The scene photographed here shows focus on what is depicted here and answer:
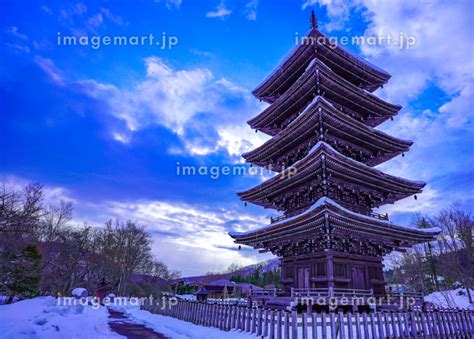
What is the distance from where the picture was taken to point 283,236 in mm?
16891

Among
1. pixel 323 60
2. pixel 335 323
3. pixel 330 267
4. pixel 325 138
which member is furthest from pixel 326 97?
pixel 335 323

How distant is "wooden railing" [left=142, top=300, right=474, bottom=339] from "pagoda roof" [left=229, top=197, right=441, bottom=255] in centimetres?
438

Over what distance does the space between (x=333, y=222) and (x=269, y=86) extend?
45.0ft

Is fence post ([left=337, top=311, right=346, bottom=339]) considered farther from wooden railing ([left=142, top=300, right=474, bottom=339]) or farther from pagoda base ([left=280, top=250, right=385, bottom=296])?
pagoda base ([left=280, top=250, right=385, bottom=296])

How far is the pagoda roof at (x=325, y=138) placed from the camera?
16.8m

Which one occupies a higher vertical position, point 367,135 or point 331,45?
point 331,45

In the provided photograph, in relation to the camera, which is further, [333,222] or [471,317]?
[333,222]

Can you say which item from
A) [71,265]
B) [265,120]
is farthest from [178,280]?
[265,120]

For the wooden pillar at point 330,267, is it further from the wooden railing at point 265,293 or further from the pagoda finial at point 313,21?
the pagoda finial at point 313,21

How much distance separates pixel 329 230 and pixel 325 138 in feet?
21.0

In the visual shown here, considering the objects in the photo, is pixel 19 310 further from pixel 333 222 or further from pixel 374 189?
pixel 374 189

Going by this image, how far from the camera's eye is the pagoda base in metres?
15.2

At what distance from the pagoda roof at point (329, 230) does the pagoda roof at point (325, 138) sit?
548cm

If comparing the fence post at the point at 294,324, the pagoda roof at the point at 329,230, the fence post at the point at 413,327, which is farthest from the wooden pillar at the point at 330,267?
the fence post at the point at 294,324
